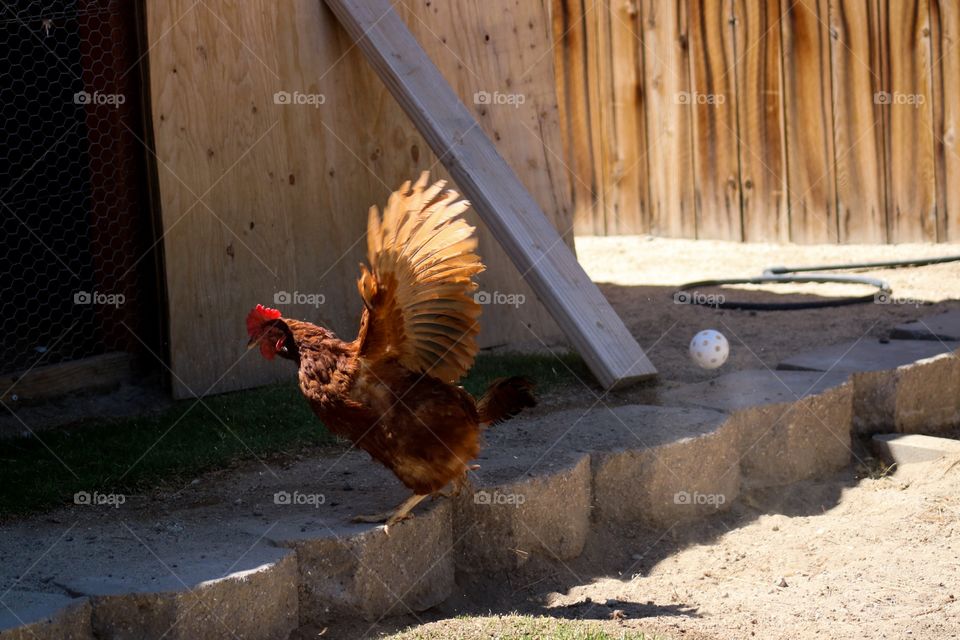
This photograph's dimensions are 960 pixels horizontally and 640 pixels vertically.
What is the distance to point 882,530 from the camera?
4.66 metres

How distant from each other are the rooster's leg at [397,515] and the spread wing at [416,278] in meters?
0.44

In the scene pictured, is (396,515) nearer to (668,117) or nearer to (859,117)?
(859,117)

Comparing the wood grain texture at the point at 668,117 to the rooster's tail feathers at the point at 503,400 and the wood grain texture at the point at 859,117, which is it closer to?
the wood grain texture at the point at 859,117

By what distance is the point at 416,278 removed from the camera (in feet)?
12.7

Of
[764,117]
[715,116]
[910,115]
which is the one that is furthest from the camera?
[715,116]

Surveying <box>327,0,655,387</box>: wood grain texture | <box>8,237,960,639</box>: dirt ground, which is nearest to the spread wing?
<box>8,237,960,639</box>: dirt ground

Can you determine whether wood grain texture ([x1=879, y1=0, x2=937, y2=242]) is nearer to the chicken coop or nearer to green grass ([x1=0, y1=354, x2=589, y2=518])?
the chicken coop

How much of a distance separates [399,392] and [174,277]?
2147 mm

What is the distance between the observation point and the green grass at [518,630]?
3570 mm

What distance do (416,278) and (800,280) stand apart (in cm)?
462

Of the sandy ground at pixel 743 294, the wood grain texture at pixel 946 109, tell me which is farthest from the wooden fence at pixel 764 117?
Answer: the sandy ground at pixel 743 294

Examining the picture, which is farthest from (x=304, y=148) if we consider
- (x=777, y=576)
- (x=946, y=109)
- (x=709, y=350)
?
(x=946, y=109)

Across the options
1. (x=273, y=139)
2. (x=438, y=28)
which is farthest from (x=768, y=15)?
(x=273, y=139)

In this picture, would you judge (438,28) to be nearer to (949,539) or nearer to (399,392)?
(399,392)
